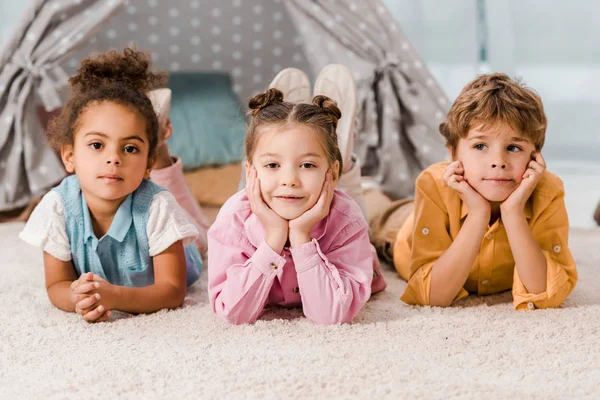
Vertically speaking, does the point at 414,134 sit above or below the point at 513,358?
above

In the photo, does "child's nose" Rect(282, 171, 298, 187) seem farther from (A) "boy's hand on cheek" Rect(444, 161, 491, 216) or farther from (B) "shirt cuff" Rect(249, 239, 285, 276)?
(A) "boy's hand on cheek" Rect(444, 161, 491, 216)

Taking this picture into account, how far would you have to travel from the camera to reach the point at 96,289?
1.51 meters

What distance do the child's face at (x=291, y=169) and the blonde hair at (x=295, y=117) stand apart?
0.05 ft

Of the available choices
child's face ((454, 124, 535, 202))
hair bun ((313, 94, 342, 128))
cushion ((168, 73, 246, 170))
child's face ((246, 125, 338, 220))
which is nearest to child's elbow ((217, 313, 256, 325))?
child's face ((246, 125, 338, 220))

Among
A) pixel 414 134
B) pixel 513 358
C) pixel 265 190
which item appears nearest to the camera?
pixel 513 358

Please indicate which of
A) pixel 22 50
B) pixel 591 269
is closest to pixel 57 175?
pixel 22 50

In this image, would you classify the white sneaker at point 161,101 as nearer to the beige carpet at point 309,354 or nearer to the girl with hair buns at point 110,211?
the girl with hair buns at point 110,211

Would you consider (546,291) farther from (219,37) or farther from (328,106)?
(219,37)

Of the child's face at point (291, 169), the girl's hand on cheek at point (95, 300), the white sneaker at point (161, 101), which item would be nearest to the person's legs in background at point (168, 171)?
the white sneaker at point (161, 101)

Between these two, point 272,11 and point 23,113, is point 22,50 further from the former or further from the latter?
point 272,11

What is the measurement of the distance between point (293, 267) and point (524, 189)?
1.69 ft

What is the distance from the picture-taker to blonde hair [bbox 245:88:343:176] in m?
1.46

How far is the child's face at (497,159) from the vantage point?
1523 mm

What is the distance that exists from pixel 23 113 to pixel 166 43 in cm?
95
